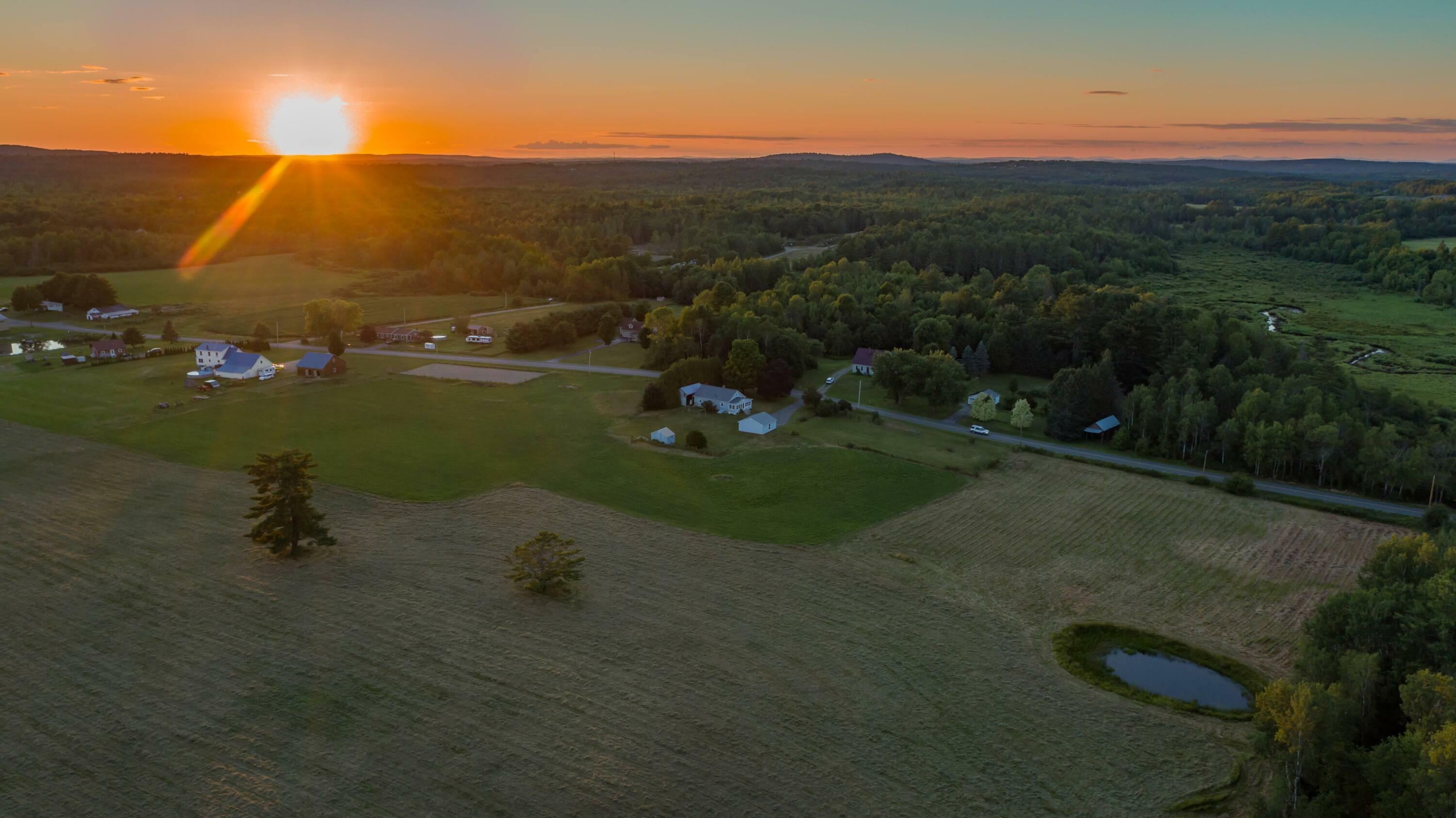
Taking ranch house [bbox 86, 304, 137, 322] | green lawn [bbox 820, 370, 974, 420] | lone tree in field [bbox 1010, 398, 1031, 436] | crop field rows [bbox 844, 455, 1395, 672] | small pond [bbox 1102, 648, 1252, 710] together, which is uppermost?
ranch house [bbox 86, 304, 137, 322]

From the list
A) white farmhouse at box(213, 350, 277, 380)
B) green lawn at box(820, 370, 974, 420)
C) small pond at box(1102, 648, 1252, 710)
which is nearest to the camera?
small pond at box(1102, 648, 1252, 710)

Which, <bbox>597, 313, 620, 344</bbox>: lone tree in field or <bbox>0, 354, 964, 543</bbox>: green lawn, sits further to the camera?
<bbox>597, 313, 620, 344</bbox>: lone tree in field

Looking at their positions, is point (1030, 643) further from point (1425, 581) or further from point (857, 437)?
point (857, 437)

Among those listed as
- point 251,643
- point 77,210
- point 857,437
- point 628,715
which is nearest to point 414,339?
point 857,437

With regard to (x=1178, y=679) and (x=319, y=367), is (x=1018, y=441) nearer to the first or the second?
(x=1178, y=679)

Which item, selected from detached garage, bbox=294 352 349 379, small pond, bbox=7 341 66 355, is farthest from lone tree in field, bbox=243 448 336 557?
small pond, bbox=7 341 66 355

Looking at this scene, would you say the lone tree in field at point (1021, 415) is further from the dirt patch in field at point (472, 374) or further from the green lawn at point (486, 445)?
the dirt patch in field at point (472, 374)

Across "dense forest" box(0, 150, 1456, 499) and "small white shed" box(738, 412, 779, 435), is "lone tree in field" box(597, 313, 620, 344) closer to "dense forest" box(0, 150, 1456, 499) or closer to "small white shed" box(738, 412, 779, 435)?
"dense forest" box(0, 150, 1456, 499)
